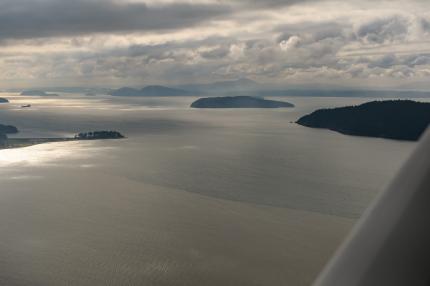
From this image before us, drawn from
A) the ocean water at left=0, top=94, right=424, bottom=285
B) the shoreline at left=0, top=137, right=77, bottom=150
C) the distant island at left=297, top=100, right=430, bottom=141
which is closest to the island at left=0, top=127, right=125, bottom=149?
the shoreline at left=0, top=137, right=77, bottom=150

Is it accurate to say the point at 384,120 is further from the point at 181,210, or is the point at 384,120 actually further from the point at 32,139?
the point at 32,139

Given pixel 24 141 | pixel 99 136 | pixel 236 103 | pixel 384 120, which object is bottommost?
pixel 24 141

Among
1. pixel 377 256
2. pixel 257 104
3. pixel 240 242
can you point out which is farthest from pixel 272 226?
pixel 257 104

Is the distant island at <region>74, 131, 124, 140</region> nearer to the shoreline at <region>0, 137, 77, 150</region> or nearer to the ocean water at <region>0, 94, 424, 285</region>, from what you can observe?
the shoreline at <region>0, 137, 77, 150</region>

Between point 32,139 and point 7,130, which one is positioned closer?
point 32,139

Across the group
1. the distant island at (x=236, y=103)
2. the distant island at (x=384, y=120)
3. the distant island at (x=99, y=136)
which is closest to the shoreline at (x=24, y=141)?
the distant island at (x=99, y=136)

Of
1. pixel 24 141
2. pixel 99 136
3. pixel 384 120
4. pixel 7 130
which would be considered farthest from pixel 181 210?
pixel 7 130

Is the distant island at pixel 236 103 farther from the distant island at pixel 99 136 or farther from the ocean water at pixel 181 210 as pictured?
the ocean water at pixel 181 210
